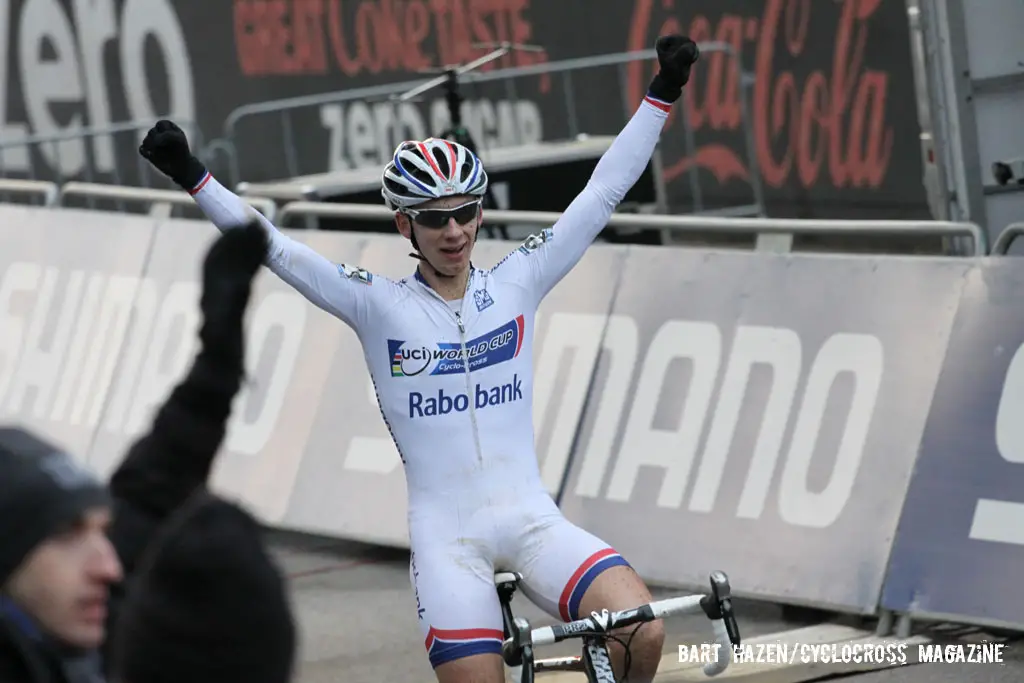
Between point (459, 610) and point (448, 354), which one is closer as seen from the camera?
point (459, 610)

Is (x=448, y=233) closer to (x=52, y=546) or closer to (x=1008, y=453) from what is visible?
(x=1008, y=453)

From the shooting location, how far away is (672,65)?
6.16 metres

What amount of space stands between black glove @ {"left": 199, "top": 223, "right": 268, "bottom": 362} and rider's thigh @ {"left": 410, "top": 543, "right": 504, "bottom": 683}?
6.61 feet

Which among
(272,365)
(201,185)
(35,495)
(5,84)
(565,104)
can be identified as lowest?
(272,365)

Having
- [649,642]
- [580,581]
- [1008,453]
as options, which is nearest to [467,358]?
[580,581]

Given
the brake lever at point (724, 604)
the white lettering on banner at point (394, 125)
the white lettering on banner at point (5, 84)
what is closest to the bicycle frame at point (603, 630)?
the brake lever at point (724, 604)

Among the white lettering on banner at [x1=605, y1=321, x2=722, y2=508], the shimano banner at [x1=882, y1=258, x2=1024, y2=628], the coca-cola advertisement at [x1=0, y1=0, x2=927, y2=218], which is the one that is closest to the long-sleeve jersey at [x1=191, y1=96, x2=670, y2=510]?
the shimano banner at [x1=882, y1=258, x2=1024, y2=628]

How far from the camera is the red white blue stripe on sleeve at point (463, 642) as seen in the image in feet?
17.5

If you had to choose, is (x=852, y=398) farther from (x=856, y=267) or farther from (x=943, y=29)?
(x=943, y=29)

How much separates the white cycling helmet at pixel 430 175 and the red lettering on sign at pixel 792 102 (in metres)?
11.3

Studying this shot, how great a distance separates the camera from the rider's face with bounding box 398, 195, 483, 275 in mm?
5871

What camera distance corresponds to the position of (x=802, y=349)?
27.2ft

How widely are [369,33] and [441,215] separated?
1394cm

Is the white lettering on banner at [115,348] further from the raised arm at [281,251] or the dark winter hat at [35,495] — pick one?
the dark winter hat at [35,495]
